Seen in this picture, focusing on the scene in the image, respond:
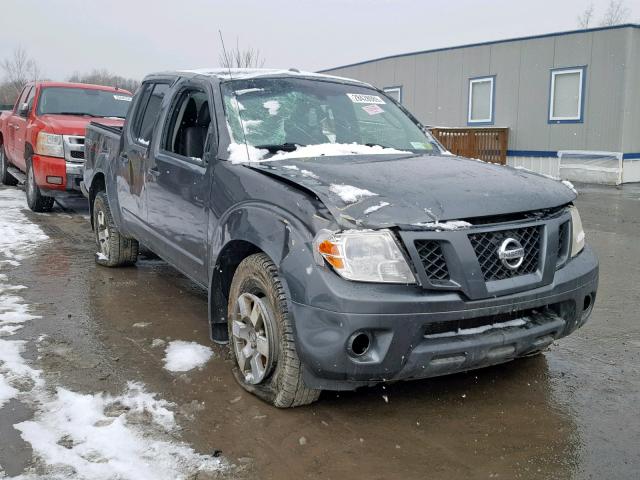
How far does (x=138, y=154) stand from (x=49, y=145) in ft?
16.2

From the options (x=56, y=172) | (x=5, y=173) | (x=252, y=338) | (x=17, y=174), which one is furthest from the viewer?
(x=5, y=173)

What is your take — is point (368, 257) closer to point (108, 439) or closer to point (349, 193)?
point (349, 193)

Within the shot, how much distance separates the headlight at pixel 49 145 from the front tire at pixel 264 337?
22.2ft

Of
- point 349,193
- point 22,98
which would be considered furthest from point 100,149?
point 22,98

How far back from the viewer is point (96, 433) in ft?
10.4

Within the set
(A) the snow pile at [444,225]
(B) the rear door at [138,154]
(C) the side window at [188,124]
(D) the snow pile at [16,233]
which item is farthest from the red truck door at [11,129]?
(A) the snow pile at [444,225]

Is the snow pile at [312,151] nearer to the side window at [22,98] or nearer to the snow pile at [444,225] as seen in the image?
the snow pile at [444,225]

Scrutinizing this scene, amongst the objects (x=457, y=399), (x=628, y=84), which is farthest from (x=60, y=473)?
(x=628, y=84)

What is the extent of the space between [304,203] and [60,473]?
63.8 inches

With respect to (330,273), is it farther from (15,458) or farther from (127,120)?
(127,120)

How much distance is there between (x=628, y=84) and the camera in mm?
16250

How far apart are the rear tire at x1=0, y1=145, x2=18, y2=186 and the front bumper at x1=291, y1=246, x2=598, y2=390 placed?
11.8 m

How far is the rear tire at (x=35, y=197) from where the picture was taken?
9906 millimetres

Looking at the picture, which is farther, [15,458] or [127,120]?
[127,120]
